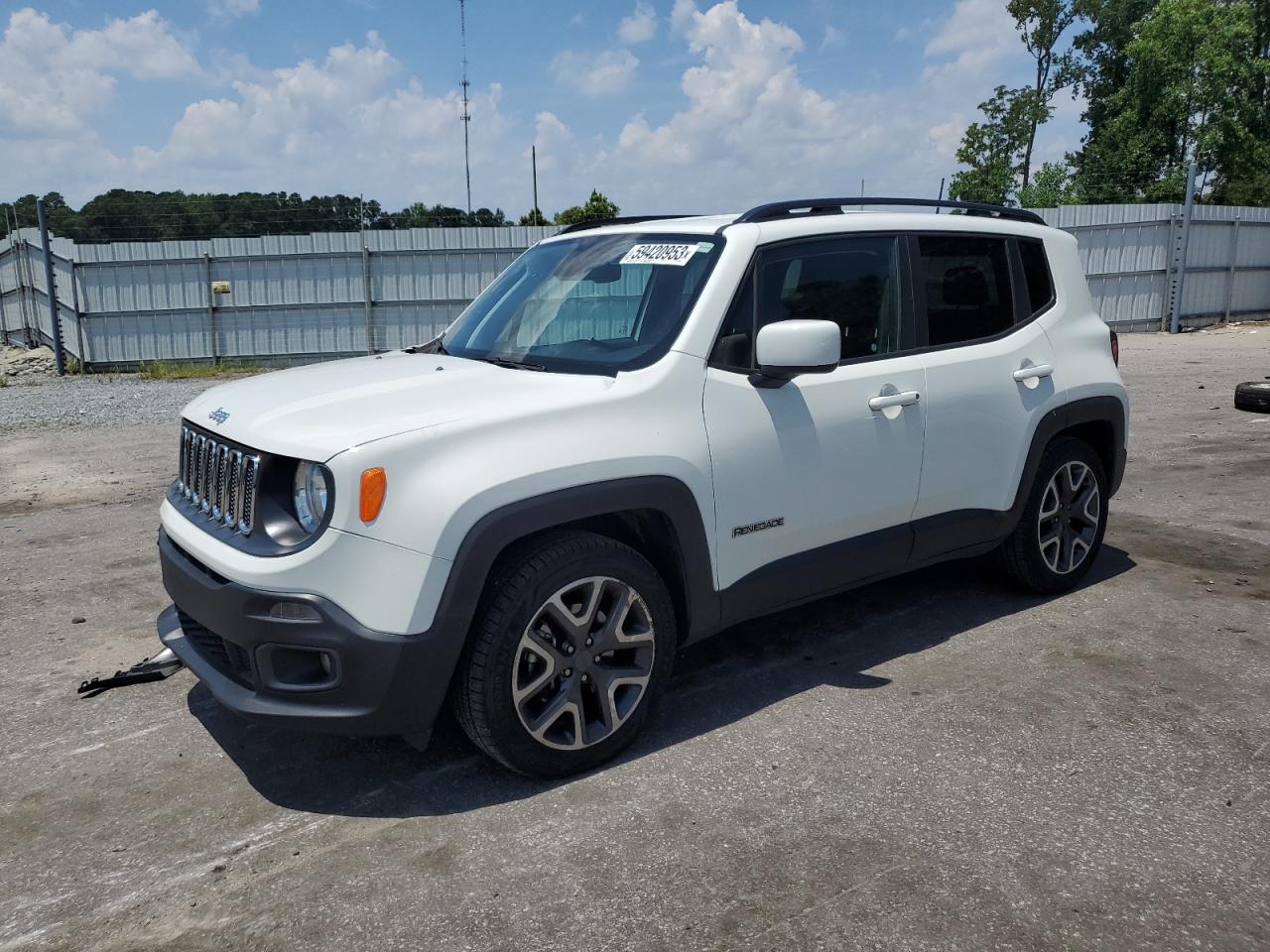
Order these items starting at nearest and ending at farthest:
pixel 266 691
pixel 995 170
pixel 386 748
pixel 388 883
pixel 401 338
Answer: pixel 388 883
pixel 266 691
pixel 386 748
pixel 401 338
pixel 995 170

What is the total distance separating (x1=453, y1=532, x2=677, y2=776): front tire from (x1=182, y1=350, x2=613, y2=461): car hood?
0.50 metres

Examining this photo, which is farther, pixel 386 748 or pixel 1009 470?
pixel 1009 470

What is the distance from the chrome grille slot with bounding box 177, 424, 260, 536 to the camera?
3.21 metres

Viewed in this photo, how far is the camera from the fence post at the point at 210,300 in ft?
58.4

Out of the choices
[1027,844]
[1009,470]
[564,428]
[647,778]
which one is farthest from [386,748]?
[1009,470]

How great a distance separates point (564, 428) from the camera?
10.6 feet

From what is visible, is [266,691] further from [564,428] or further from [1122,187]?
[1122,187]

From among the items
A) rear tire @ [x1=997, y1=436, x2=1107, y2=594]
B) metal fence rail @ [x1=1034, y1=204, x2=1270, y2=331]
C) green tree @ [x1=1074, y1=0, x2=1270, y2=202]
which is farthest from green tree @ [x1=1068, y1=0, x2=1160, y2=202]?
rear tire @ [x1=997, y1=436, x2=1107, y2=594]

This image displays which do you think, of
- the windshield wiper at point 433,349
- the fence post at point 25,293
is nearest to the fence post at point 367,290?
the fence post at point 25,293

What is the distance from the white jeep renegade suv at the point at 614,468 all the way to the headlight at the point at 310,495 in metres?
0.01

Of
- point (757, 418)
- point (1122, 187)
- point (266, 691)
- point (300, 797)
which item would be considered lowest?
point (300, 797)

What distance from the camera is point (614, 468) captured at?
10.8 ft

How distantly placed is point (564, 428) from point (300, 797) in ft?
4.84

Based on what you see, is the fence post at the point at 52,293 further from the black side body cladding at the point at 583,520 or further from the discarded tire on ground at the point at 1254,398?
the discarded tire on ground at the point at 1254,398
